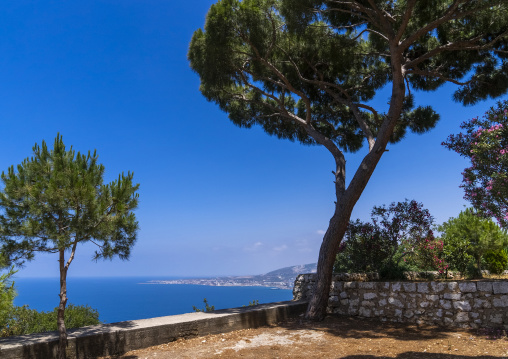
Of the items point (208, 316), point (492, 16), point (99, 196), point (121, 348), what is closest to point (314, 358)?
point (208, 316)

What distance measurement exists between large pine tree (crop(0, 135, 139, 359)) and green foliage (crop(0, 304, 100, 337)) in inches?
150

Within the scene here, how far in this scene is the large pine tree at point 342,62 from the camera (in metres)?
7.26

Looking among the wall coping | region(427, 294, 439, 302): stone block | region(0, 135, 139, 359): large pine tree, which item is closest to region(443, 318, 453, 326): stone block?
region(427, 294, 439, 302): stone block

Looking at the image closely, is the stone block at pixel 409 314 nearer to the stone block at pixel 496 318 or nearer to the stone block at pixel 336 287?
Result: the stone block at pixel 496 318

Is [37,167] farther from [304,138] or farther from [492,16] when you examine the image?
[492,16]

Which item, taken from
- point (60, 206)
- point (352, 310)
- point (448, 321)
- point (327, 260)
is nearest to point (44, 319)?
point (60, 206)

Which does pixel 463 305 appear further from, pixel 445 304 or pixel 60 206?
pixel 60 206

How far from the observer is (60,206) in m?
4.36

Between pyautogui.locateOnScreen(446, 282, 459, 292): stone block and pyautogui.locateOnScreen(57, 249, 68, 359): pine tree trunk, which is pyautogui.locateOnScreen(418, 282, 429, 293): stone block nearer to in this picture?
pyautogui.locateOnScreen(446, 282, 459, 292): stone block

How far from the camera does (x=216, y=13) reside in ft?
23.9

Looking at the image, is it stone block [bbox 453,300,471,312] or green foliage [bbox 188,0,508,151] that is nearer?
stone block [bbox 453,300,471,312]

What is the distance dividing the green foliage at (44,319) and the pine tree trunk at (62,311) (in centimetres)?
357

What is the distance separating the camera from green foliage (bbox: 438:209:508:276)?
7652 millimetres

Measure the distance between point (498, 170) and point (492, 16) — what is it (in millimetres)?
3874
